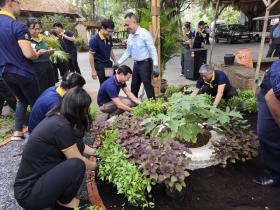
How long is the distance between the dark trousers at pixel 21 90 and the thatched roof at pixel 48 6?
22975mm

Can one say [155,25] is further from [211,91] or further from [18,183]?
[18,183]

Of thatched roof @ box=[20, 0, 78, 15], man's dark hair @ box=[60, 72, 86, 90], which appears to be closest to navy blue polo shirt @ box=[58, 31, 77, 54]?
man's dark hair @ box=[60, 72, 86, 90]

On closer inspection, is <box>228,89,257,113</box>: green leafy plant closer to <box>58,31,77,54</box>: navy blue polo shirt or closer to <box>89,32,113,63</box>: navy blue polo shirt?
<box>89,32,113,63</box>: navy blue polo shirt

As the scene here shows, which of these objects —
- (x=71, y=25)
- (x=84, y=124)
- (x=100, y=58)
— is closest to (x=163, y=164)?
(x=84, y=124)

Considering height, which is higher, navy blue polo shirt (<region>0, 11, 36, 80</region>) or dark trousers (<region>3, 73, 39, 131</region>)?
navy blue polo shirt (<region>0, 11, 36, 80</region>)

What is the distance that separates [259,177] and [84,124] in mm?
2014

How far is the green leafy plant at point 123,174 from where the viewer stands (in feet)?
9.39

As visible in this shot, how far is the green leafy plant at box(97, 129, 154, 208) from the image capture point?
→ 9.39 feet

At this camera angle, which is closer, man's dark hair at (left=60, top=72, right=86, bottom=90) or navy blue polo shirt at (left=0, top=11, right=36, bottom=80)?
man's dark hair at (left=60, top=72, right=86, bottom=90)

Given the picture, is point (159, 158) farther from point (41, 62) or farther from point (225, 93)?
point (41, 62)

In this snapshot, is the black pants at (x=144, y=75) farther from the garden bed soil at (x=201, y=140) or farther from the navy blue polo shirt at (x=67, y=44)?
the navy blue polo shirt at (x=67, y=44)

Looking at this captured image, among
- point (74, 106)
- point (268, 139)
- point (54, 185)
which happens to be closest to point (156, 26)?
point (268, 139)

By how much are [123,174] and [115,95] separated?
2.01 metres

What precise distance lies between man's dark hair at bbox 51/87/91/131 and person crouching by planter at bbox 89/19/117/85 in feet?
11.2
